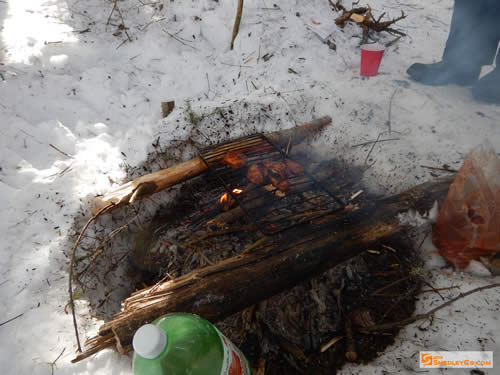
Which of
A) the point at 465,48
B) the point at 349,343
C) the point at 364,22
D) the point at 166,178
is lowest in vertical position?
the point at 349,343

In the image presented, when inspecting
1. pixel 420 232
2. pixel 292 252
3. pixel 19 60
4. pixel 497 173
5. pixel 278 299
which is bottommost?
pixel 278 299

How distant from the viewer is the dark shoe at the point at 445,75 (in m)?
3.93

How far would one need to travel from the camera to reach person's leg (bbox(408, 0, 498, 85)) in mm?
3643

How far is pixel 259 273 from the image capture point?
1.76 m

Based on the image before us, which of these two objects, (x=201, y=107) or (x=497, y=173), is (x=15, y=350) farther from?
(x=497, y=173)

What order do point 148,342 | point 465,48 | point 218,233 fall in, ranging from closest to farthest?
point 148,342
point 218,233
point 465,48

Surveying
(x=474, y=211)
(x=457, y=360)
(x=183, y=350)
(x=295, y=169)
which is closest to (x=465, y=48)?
(x=474, y=211)

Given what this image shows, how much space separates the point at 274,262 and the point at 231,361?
672 millimetres

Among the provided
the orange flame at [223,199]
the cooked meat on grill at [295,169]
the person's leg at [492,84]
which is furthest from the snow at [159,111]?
the cooked meat on grill at [295,169]

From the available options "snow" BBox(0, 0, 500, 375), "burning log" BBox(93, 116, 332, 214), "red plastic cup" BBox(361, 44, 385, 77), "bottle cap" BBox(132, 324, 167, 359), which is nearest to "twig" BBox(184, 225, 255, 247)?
"burning log" BBox(93, 116, 332, 214)

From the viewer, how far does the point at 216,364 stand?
119 cm

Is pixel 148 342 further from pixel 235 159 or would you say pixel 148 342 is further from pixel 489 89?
pixel 489 89

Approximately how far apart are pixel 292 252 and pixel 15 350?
1.87m

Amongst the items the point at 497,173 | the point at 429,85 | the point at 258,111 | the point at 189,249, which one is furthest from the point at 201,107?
the point at 429,85
